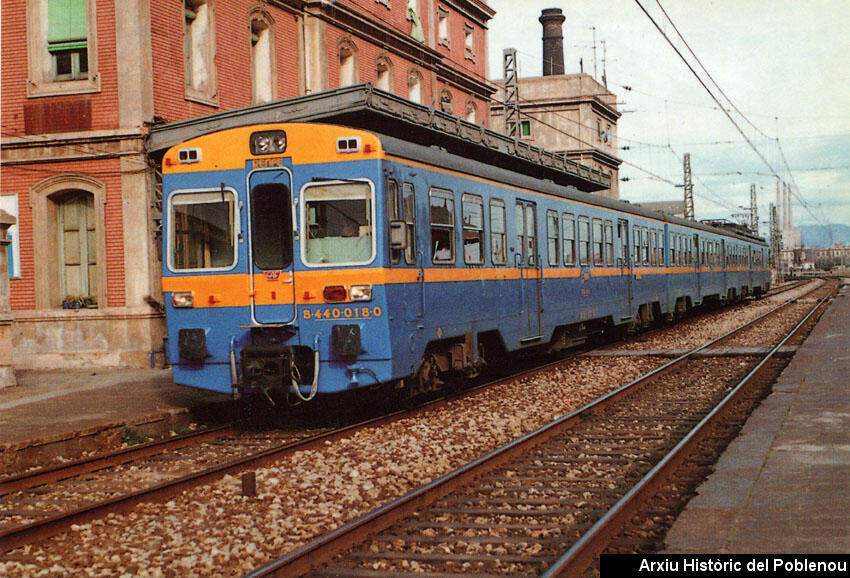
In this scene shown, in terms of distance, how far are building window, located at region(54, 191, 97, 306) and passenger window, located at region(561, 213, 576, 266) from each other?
29.6ft

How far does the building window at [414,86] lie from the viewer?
95.7ft

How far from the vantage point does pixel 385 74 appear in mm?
27703

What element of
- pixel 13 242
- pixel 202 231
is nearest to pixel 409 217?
pixel 202 231

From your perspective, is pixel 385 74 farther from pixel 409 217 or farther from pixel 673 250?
pixel 409 217

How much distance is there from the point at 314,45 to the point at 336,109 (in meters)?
6.37

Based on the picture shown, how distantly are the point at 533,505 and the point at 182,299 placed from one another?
17.2ft

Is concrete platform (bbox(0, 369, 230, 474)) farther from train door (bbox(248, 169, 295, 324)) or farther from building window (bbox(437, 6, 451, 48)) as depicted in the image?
building window (bbox(437, 6, 451, 48))

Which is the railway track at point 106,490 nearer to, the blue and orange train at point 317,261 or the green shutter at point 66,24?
the blue and orange train at point 317,261

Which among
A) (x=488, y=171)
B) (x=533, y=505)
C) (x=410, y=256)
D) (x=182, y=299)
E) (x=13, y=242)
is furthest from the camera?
(x=13, y=242)

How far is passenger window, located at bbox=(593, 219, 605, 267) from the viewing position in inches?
690

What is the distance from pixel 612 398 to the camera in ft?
37.1

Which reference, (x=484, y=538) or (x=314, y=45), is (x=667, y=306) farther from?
(x=484, y=538)

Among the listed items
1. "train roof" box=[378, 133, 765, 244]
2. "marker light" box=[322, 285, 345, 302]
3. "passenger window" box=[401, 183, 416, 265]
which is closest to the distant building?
"train roof" box=[378, 133, 765, 244]

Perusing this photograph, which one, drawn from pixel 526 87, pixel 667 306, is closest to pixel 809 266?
pixel 526 87
